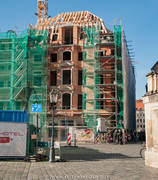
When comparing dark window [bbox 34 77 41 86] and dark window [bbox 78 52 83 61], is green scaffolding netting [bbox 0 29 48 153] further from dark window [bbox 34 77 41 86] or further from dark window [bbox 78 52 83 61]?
dark window [bbox 78 52 83 61]

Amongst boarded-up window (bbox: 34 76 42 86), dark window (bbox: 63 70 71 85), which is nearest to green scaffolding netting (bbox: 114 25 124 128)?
dark window (bbox: 63 70 71 85)

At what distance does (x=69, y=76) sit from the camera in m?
36.3

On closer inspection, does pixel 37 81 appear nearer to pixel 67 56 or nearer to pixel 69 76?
pixel 69 76

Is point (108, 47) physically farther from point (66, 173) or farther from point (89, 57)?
point (66, 173)

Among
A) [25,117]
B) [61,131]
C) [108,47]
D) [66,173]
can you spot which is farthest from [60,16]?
[66,173]

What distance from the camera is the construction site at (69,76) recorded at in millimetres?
33844

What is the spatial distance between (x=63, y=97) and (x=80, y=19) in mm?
11635

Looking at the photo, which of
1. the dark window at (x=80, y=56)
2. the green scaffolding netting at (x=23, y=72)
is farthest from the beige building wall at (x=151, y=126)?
the dark window at (x=80, y=56)

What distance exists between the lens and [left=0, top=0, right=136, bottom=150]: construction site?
3384 centimetres

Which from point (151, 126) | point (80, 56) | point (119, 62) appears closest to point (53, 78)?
point (80, 56)

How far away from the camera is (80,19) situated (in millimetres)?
39562

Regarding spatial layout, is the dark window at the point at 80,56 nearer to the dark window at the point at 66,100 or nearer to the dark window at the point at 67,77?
the dark window at the point at 67,77

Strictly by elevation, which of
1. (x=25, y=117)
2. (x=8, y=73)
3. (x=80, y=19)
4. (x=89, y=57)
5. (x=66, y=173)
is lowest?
(x=66, y=173)

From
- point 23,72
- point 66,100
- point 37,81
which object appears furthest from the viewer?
point 66,100
